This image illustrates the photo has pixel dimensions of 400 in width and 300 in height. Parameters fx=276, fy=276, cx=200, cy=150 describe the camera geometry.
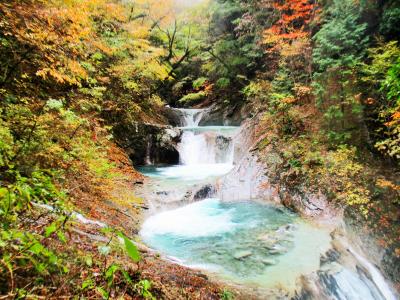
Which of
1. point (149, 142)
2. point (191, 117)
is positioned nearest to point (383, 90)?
point (149, 142)

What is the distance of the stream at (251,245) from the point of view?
4.84 metres

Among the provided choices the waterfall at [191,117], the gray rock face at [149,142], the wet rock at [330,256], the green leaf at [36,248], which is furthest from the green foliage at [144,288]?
the waterfall at [191,117]

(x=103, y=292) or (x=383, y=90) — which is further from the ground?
(x=383, y=90)

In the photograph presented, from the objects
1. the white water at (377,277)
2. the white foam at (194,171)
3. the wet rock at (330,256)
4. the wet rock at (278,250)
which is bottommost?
the white water at (377,277)

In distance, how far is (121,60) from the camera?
12219 mm

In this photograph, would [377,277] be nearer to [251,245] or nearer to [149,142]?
[251,245]

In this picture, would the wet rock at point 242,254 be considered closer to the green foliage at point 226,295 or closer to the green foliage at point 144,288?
the green foliage at point 226,295

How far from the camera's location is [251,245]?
6.19 meters

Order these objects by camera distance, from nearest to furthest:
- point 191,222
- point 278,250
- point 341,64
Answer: point 278,250
point 191,222
point 341,64

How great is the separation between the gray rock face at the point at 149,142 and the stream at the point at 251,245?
9.32 ft

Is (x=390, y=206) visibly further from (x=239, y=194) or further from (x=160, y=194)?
(x=160, y=194)

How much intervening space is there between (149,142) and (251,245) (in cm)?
893

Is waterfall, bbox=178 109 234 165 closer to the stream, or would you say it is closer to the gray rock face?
the gray rock face

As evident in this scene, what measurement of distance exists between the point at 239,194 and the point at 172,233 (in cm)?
335
